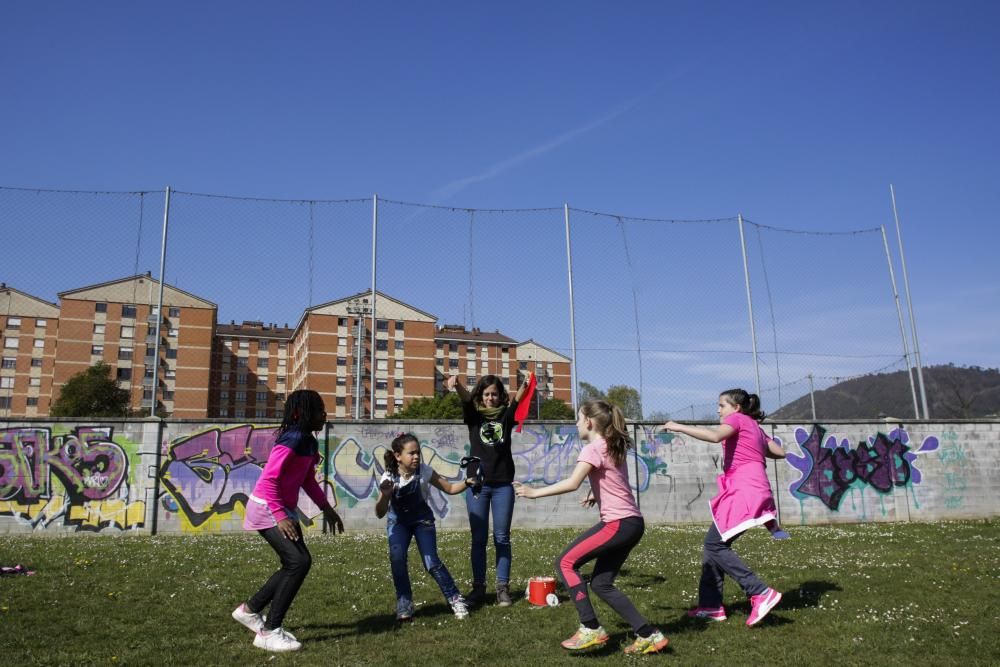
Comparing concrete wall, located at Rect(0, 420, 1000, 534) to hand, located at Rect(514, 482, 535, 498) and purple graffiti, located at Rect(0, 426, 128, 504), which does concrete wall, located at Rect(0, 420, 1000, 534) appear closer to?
purple graffiti, located at Rect(0, 426, 128, 504)

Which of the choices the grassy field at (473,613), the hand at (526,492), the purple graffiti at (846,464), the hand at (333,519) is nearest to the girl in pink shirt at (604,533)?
the hand at (526,492)

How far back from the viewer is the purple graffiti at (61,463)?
1393cm

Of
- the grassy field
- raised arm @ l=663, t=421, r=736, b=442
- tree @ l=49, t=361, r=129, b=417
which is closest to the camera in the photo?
the grassy field

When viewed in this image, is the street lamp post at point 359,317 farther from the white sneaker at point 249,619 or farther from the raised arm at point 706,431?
the raised arm at point 706,431

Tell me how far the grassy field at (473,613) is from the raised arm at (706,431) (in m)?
1.55

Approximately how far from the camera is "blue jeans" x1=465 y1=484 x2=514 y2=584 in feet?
22.5

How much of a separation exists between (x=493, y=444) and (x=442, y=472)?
8935mm

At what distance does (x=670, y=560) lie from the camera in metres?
9.58

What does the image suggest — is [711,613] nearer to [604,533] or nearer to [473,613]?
[604,533]

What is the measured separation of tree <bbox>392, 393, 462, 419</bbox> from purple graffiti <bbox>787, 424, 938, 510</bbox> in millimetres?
54096

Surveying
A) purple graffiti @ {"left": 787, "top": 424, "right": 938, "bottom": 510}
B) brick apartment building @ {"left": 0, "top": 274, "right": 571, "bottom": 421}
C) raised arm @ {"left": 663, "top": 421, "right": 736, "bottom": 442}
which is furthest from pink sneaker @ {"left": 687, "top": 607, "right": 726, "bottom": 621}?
brick apartment building @ {"left": 0, "top": 274, "right": 571, "bottom": 421}

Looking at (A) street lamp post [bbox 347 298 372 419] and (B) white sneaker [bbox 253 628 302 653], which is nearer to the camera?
(B) white sneaker [bbox 253 628 302 653]

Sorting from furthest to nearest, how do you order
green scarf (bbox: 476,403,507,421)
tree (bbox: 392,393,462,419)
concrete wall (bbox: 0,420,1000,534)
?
tree (bbox: 392,393,462,419) → concrete wall (bbox: 0,420,1000,534) → green scarf (bbox: 476,403,507,421)

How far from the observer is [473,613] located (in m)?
6.38
